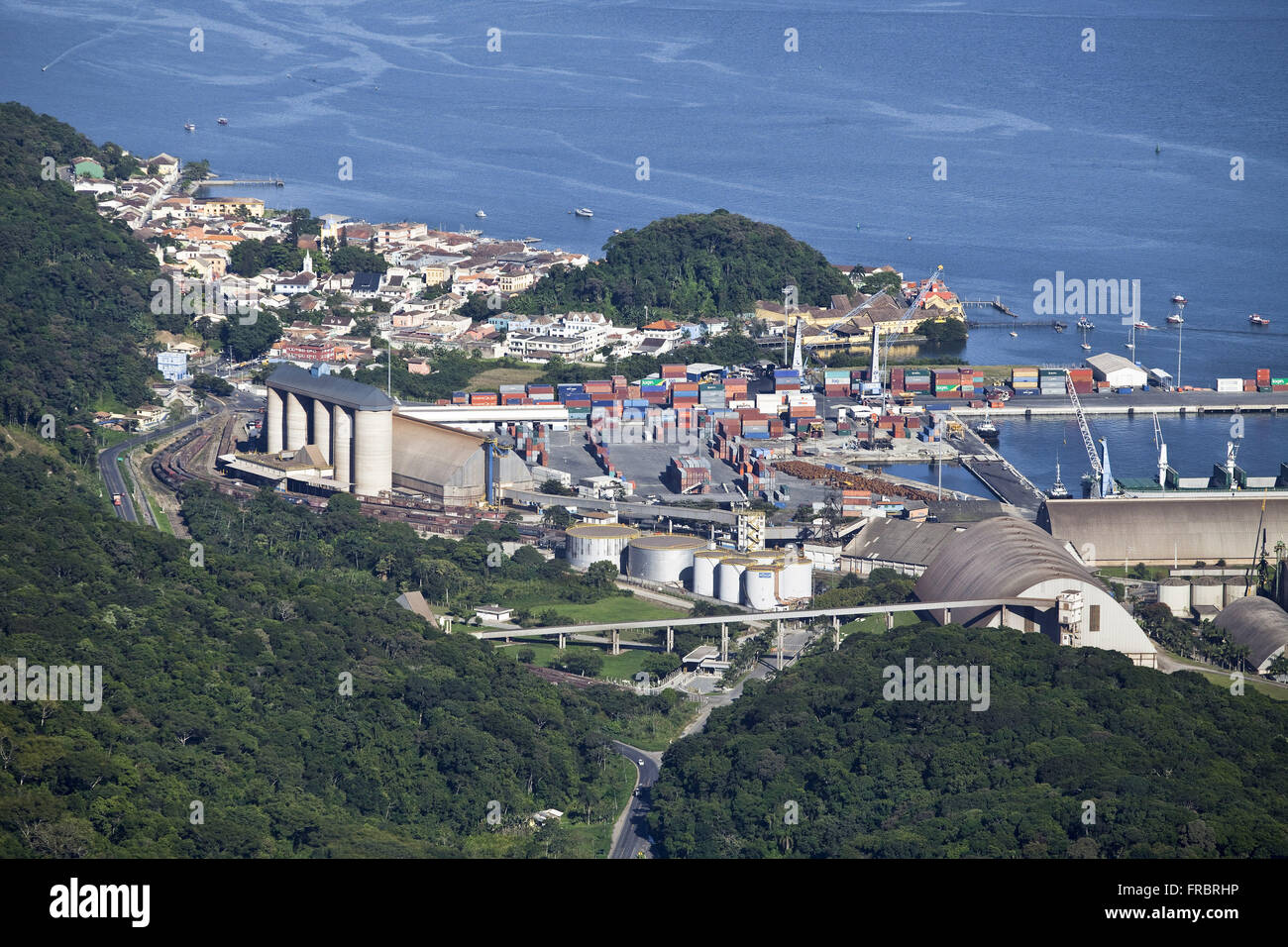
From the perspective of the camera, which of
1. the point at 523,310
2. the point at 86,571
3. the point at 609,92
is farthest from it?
the point at 609,92

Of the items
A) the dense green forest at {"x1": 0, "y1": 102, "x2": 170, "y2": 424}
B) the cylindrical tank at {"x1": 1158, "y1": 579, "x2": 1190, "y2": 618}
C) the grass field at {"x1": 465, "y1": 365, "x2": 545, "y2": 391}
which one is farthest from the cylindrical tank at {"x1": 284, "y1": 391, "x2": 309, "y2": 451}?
the cylindrical tank at {"x1": 1158, "y1": 579, "x2": 1190, "y2": 618}

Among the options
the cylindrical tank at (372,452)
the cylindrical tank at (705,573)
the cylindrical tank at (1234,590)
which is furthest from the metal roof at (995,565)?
the cylindrical tank at (372,452)

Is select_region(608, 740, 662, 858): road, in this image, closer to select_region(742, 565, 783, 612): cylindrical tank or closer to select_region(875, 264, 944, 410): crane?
select_region(742, 565, 783, 612): cylindrical tank

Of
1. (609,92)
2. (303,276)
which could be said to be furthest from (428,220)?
(609,92)

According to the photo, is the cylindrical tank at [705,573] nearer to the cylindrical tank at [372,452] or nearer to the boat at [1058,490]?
the cylindrical tank at [372,452]

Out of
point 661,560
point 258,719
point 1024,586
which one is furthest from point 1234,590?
point 258,719

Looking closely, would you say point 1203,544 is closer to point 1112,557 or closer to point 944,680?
point 1112,557
